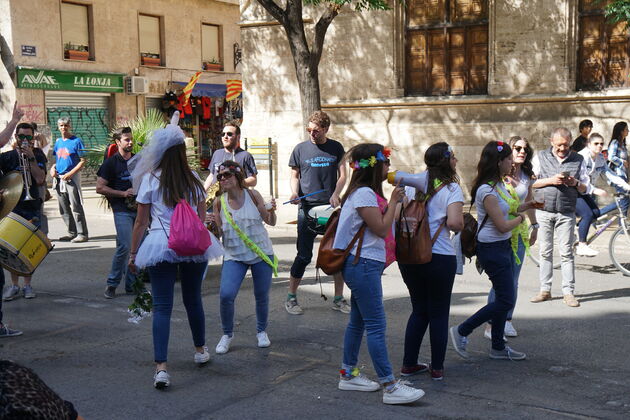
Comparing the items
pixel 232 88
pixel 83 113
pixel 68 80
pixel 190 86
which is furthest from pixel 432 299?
pixel 190 86

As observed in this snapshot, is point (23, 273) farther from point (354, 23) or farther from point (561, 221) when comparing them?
point (354, 23)

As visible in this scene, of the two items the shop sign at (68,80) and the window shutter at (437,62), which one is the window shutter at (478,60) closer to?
the window shutter at (437,62)

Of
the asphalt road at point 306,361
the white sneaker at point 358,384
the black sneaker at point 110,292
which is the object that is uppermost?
the black sneaker at point 110,292

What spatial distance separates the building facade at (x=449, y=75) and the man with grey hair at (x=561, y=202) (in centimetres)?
749

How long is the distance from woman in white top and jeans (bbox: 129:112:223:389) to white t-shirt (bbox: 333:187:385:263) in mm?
1032

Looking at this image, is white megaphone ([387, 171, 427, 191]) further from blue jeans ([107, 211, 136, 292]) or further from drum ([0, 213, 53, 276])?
blue jeans ([107, 211, 136, 292])

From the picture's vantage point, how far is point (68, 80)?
24328 millimetres

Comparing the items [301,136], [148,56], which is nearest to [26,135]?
[301,136]

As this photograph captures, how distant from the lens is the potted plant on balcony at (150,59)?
1061 inches

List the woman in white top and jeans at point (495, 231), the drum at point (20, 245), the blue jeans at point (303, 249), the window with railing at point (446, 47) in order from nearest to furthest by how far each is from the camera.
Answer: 1. the woman in white top and jeans at point (495, 231)
2. the drum at point (20, 245)
3. the blue jeans at point (303, 249)
4. the window with railing at point (446, 47)

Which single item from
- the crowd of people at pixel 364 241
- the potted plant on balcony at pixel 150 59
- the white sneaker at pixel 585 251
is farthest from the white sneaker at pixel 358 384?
the potted plant on balcony at pixel 150 59

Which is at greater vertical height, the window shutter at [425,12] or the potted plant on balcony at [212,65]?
the potted plant on balcony at [212,65]

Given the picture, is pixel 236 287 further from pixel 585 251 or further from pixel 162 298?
pixel 585 251

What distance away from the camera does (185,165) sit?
535cm
